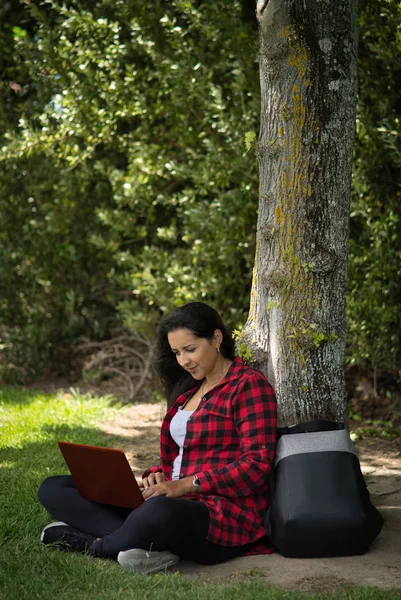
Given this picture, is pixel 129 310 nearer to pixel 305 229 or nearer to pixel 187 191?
pixel 187 191

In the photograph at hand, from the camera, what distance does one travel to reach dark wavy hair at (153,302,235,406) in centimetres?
420

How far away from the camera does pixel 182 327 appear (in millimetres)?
4188

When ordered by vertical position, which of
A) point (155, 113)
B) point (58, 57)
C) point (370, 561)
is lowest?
point (370, 561)

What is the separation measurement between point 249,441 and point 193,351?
57 cm

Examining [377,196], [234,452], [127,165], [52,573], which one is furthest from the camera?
[127,165]

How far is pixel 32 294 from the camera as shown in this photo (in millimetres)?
8961

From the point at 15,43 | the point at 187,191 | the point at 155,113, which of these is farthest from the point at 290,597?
the point at 15,43

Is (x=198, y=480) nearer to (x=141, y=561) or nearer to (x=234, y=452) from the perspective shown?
(x=234, y=452)

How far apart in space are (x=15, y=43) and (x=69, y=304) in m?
2.82

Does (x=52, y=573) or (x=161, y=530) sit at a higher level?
(x=161, y=530)

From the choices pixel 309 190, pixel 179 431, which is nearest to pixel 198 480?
pixel 179 431

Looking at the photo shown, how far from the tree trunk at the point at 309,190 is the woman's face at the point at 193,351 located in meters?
0.38

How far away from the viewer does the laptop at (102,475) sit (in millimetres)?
3803

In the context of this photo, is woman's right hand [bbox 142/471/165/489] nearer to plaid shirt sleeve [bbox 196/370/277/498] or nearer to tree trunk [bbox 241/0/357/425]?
plaid shirt sleeve [bbox 196/370/277/498]
